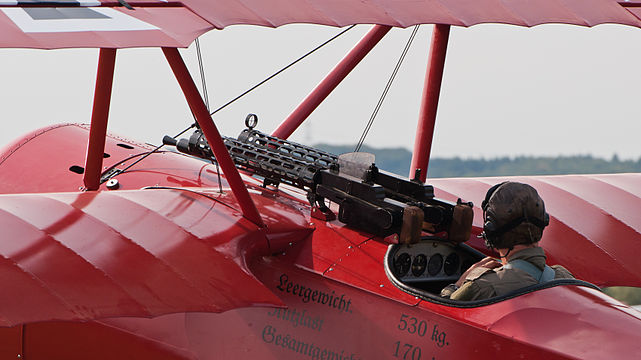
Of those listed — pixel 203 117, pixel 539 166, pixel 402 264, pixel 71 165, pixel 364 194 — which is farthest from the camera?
pixel 539 166

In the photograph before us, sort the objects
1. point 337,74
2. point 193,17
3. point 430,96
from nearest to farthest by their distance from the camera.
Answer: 1. point 193,17
2. point 430,96
3. point 337,74

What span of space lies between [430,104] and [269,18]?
2453 millimetres

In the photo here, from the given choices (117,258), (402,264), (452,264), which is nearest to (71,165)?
(117,258)

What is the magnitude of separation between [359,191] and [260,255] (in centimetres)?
67

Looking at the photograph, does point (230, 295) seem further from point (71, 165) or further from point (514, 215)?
point (71, 165)

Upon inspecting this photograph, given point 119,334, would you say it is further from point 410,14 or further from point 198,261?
point 410,14

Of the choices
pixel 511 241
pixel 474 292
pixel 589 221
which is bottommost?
pixel 474 292

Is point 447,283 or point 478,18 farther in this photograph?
point 447,283

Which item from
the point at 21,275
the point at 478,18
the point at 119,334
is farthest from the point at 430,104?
the point at 21,275

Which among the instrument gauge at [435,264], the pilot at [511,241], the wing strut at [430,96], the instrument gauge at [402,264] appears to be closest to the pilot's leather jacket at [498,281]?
the pilot at [511,241]

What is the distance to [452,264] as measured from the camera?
459 cm

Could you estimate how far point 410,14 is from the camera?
13.6 feet

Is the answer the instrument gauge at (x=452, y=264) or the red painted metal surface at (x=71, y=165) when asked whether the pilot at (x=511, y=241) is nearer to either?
the instrument gauge at (x=452, y=264)

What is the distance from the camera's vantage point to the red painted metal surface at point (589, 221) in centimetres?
634
